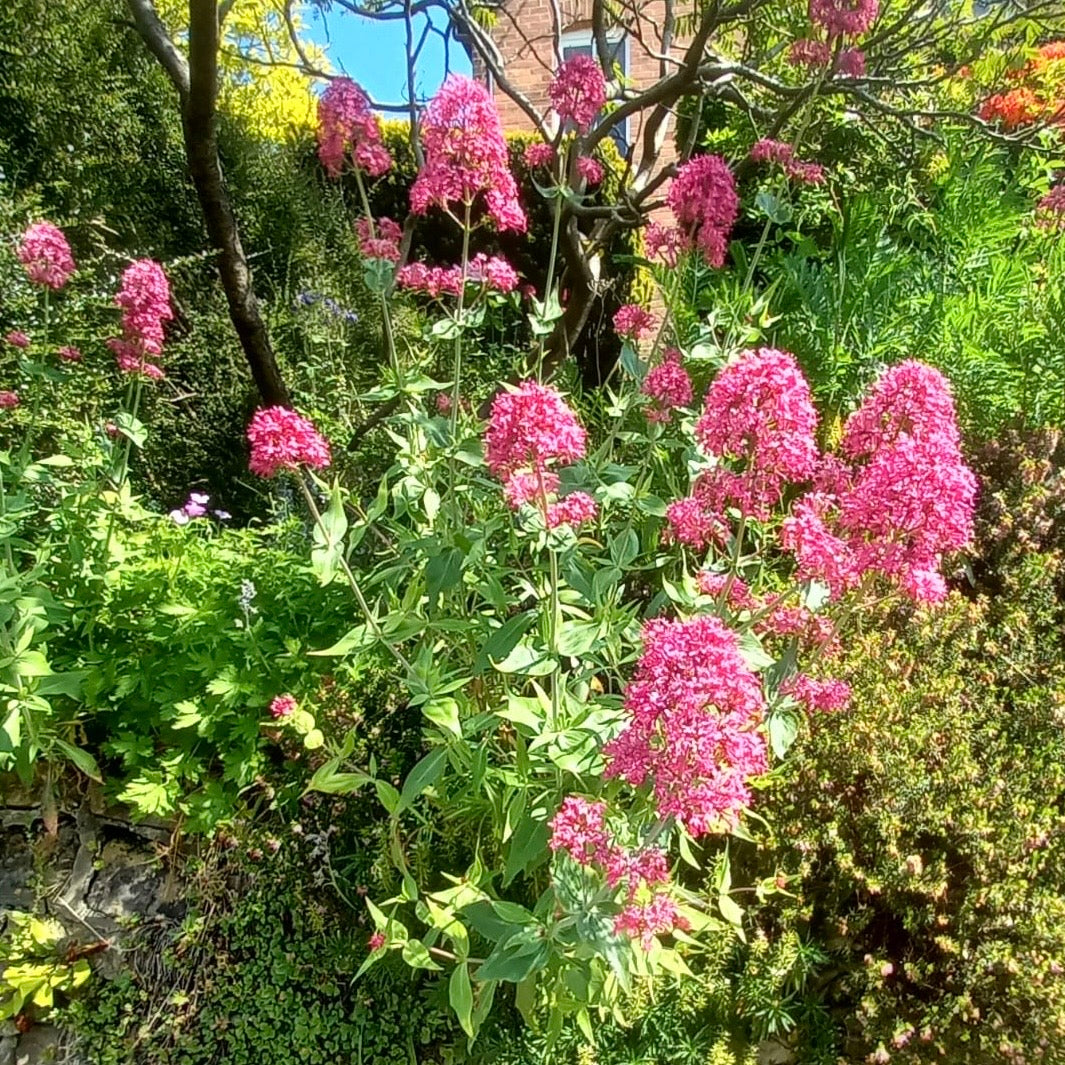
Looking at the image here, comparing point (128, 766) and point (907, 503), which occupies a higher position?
point (907, 503)

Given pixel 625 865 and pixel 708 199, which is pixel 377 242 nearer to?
pixel 708 199

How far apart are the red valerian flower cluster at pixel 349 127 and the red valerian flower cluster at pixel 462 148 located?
212 mm

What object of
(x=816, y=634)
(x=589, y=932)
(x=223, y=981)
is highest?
(x=816, y=634)

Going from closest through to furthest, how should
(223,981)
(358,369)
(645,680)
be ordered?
(645,680) → (223,981) → (358,369)

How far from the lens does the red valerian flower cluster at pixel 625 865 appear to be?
1.40 meters

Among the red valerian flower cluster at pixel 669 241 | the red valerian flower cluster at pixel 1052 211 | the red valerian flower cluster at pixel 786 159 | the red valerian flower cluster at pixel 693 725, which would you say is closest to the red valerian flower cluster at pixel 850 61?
the red valerian flower cluster at pixel 786 159

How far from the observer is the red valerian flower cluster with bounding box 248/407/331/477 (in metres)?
1.75

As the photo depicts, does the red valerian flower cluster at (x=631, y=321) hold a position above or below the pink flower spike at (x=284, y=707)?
above

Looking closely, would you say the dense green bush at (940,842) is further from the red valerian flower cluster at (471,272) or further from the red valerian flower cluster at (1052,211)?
the red valerian flower cluster at (1052,211)

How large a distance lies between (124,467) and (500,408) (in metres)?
1.55

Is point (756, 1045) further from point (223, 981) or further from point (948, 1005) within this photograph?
point (223, 981)

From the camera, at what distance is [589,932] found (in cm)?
156

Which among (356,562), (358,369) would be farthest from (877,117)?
(356,562)

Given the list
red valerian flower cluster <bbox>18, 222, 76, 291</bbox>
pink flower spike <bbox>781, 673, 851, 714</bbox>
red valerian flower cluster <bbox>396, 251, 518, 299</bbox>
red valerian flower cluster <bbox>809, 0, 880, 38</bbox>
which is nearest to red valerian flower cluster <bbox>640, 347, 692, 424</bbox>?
red valerian flower cluster <bbox>396, 251, 518, 299</bbox>
